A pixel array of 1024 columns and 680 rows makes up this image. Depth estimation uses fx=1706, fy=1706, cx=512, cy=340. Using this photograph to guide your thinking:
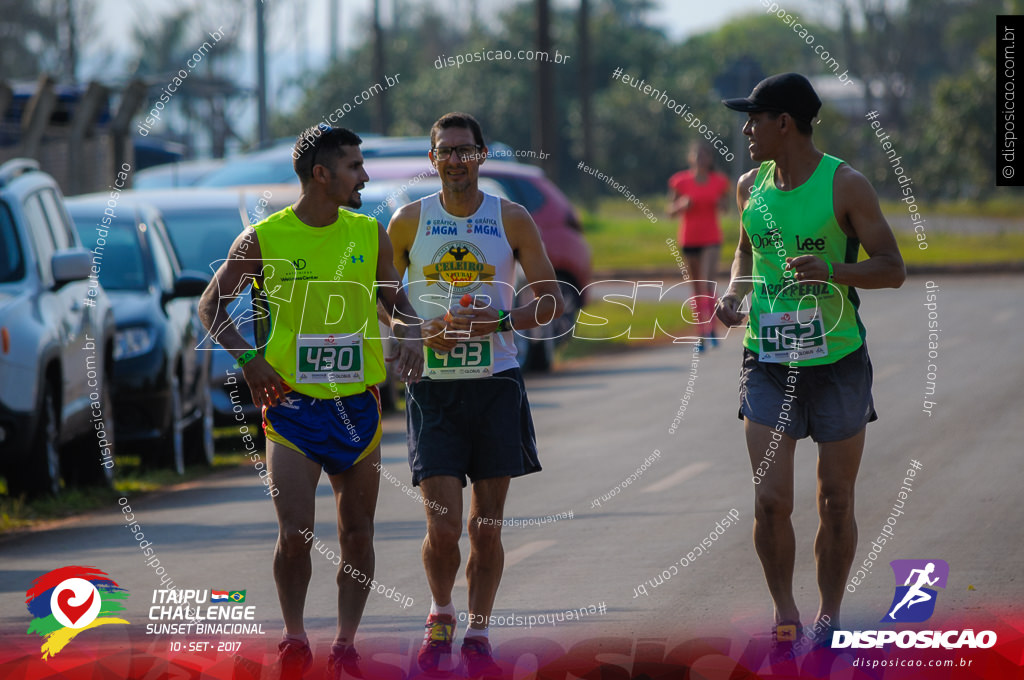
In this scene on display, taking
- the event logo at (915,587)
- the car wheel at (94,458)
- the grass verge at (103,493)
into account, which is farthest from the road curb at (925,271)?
the event logo at (915,587)

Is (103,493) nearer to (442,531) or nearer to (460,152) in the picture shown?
(442,531)

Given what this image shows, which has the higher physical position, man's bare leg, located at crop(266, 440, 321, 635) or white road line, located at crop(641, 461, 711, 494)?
man's bare leg, located at crop(266, 440, 321, 635)

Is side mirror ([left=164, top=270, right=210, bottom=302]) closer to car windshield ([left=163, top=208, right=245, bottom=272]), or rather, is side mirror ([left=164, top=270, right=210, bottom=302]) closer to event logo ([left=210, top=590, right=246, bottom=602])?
car windshield ([left=163, top=208, right=245, bottom=272])

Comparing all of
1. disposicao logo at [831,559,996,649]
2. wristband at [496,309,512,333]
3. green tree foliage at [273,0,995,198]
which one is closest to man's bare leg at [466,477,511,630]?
wristband at [496,309,512,333]

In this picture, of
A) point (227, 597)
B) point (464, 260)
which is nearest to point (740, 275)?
point (464, 260)

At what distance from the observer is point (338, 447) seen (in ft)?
19.6

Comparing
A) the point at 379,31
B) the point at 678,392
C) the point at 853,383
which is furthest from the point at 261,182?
the point at 379,31

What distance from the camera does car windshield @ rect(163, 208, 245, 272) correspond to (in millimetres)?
13266

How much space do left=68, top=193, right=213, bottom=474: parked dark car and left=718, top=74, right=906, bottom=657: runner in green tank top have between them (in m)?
5.25

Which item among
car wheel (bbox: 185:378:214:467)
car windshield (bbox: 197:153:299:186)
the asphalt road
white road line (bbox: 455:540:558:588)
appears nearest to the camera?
the asphalt road

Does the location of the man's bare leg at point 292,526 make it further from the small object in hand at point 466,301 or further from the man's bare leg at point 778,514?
the man's bare leg at point 778,514

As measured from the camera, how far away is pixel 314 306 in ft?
19.6

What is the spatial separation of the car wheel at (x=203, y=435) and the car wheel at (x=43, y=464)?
1781mm

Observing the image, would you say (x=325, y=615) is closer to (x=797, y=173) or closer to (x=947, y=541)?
(x=797, y=173)
